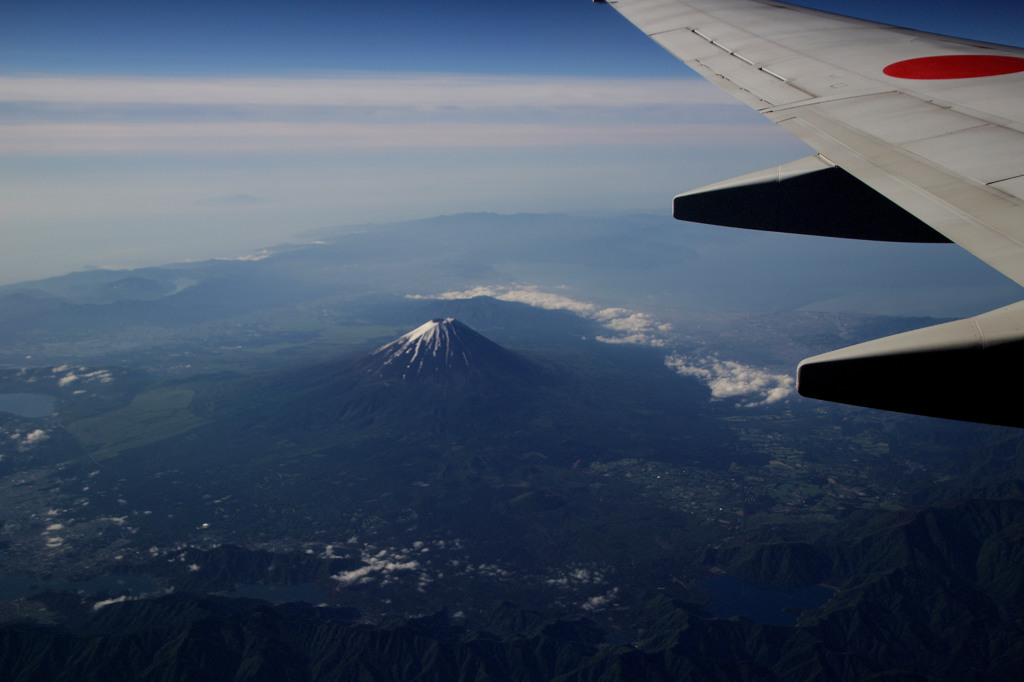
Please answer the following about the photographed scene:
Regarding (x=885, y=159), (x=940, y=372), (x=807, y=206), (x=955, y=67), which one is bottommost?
(x=940, y=372)

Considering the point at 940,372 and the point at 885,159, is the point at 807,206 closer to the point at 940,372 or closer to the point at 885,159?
the point at 885,159

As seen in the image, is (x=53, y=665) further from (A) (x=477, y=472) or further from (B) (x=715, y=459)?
(B) (x=715, y=459)

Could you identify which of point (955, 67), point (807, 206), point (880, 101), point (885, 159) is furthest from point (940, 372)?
point (955, 67)

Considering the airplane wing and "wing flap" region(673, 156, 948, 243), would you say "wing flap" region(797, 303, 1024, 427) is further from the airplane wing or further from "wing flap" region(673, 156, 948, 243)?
"wing flap" region(673, 156, 948, 243)

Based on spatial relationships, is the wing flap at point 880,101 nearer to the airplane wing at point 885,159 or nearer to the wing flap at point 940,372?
the airplane wing at point 885,159

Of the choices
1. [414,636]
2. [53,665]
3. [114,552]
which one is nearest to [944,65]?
[414,636]

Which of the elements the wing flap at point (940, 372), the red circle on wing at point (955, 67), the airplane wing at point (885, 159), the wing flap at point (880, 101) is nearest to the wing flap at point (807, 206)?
the airplane wing at point (885, 159)
